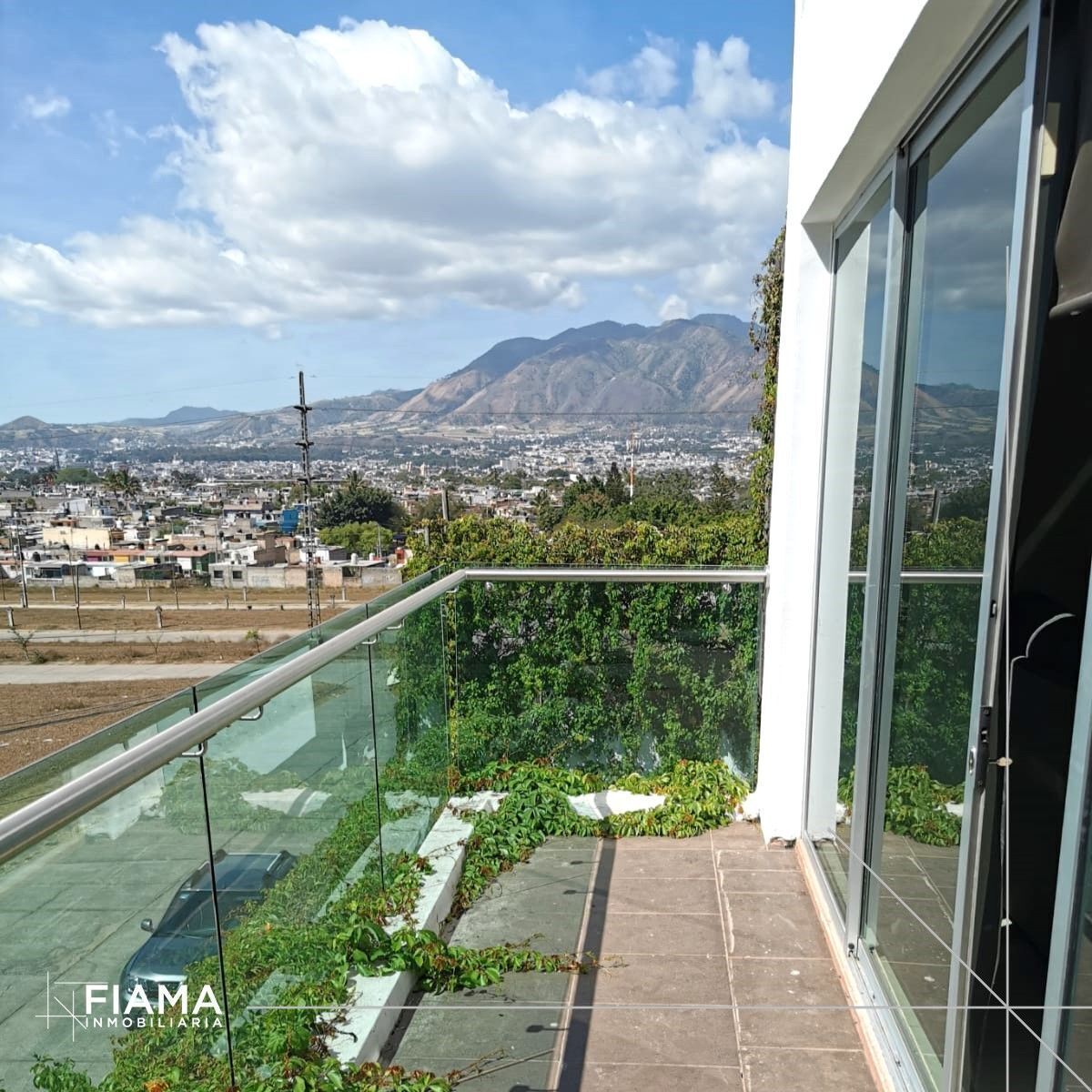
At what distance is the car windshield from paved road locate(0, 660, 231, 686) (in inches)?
1888

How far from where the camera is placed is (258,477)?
4131cm

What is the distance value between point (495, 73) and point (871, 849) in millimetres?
53742

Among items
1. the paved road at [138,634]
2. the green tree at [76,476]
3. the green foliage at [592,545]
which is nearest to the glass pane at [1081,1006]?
the green foliage at [592,545]

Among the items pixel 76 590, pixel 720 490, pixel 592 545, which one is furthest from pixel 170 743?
pixel 76 590

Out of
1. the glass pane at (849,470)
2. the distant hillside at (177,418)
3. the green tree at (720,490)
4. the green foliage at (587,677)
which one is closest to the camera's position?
the glass pane at (849,470)

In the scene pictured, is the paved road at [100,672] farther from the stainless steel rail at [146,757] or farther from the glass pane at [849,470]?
the stainless steel rail at [146,757]

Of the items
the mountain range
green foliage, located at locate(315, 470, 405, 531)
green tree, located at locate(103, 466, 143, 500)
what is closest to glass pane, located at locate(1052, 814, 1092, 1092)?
the mountain range

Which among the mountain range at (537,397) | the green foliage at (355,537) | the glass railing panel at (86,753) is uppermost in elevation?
the mountain range at (537,397)

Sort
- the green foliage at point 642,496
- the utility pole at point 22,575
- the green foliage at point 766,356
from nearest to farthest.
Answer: the green foliage at point 766,356, the green foliage at point 642,496, the utility pole at point 22,575

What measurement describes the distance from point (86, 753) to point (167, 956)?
0.45 m

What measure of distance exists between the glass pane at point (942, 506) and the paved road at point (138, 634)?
5264 centimetres

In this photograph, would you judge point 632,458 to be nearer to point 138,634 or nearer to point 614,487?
point 614,487

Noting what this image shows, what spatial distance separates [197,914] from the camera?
154 centimetres

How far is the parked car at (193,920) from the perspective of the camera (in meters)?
1.37
